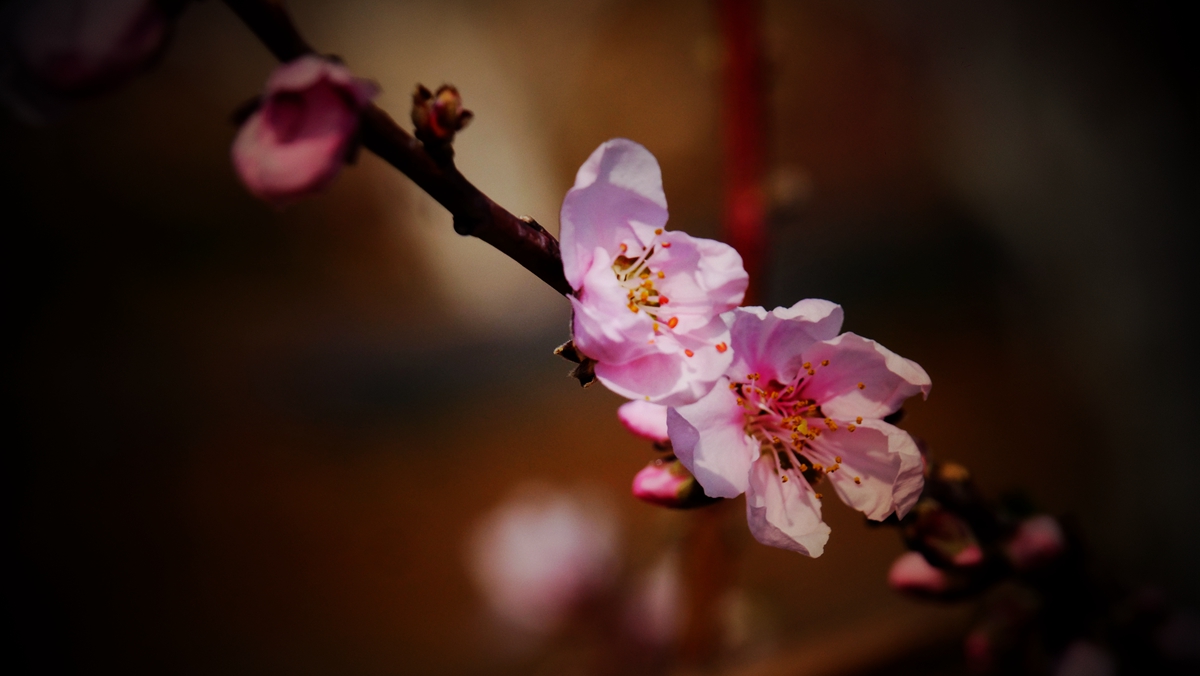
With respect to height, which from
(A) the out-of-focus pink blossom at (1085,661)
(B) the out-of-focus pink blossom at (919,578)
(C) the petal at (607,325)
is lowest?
(A) the out-of-focus pink blossom at (1085,661)

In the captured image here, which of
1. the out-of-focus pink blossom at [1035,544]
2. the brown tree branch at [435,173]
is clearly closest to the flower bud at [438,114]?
the brown tree branch at [435,173]

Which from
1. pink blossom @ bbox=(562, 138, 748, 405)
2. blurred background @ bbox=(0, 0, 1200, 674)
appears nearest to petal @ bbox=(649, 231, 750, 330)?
pink blossom @ bbox=(562, 138, 748, 405)

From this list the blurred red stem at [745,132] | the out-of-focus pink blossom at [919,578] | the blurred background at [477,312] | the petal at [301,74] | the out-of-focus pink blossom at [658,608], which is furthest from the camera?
the blurred background at [477,312]

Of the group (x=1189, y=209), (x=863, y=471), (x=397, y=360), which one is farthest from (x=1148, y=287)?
(x=397, y=360)

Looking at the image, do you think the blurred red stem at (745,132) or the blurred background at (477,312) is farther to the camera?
the blurred background at (477,312)

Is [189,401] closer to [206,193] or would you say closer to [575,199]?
[206,193]

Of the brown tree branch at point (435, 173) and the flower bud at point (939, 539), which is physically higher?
the brown tree branch at point (435, 173)

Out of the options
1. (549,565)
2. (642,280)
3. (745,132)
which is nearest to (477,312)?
(549,565)

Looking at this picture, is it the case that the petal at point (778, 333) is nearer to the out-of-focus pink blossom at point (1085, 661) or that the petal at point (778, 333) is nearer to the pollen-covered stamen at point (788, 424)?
the pollen-covered stamen at point (788, 424)
